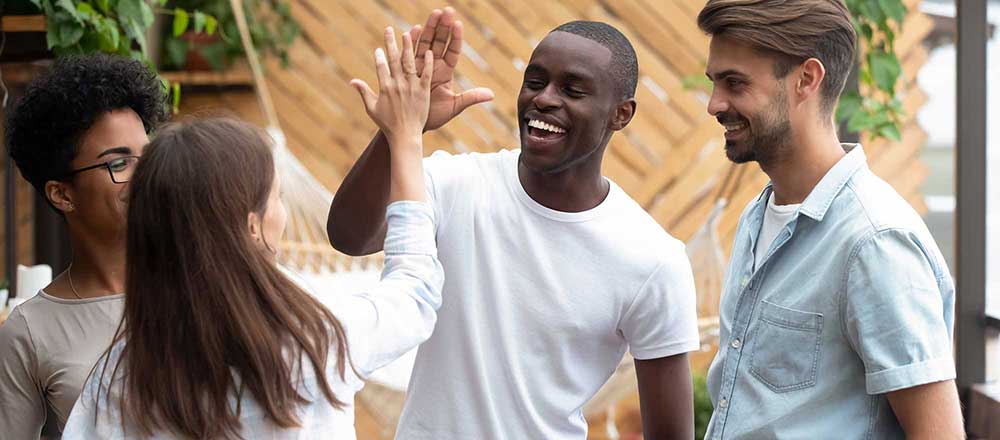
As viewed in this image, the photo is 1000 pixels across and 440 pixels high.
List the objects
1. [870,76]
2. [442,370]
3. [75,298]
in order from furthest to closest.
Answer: [870,76]
[442,370]
[75,298]

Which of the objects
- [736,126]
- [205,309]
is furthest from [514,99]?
[205,309]

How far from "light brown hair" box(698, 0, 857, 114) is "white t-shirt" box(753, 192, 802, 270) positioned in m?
0.14

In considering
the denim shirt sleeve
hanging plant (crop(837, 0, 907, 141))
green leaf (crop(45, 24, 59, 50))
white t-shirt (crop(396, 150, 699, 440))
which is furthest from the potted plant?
the denim shirt sleeve

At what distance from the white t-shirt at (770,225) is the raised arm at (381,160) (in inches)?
16.3

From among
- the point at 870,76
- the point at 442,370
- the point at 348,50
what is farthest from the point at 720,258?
the point at 442,370

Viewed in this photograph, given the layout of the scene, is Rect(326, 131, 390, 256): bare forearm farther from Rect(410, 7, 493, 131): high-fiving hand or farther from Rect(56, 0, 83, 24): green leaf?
Rect(56, 0, 83, 24): green leaf

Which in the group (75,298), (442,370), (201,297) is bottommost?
(442,370)

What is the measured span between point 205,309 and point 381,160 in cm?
46

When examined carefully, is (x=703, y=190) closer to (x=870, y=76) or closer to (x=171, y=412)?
(x=870, y=76)

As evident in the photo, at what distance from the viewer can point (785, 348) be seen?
1393mm

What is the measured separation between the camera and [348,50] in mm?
4559

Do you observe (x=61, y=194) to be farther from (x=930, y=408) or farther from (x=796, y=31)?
(x=930, y=408)

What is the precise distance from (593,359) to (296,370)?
59 cm

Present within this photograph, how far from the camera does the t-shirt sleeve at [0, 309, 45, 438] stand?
1.42 metres
